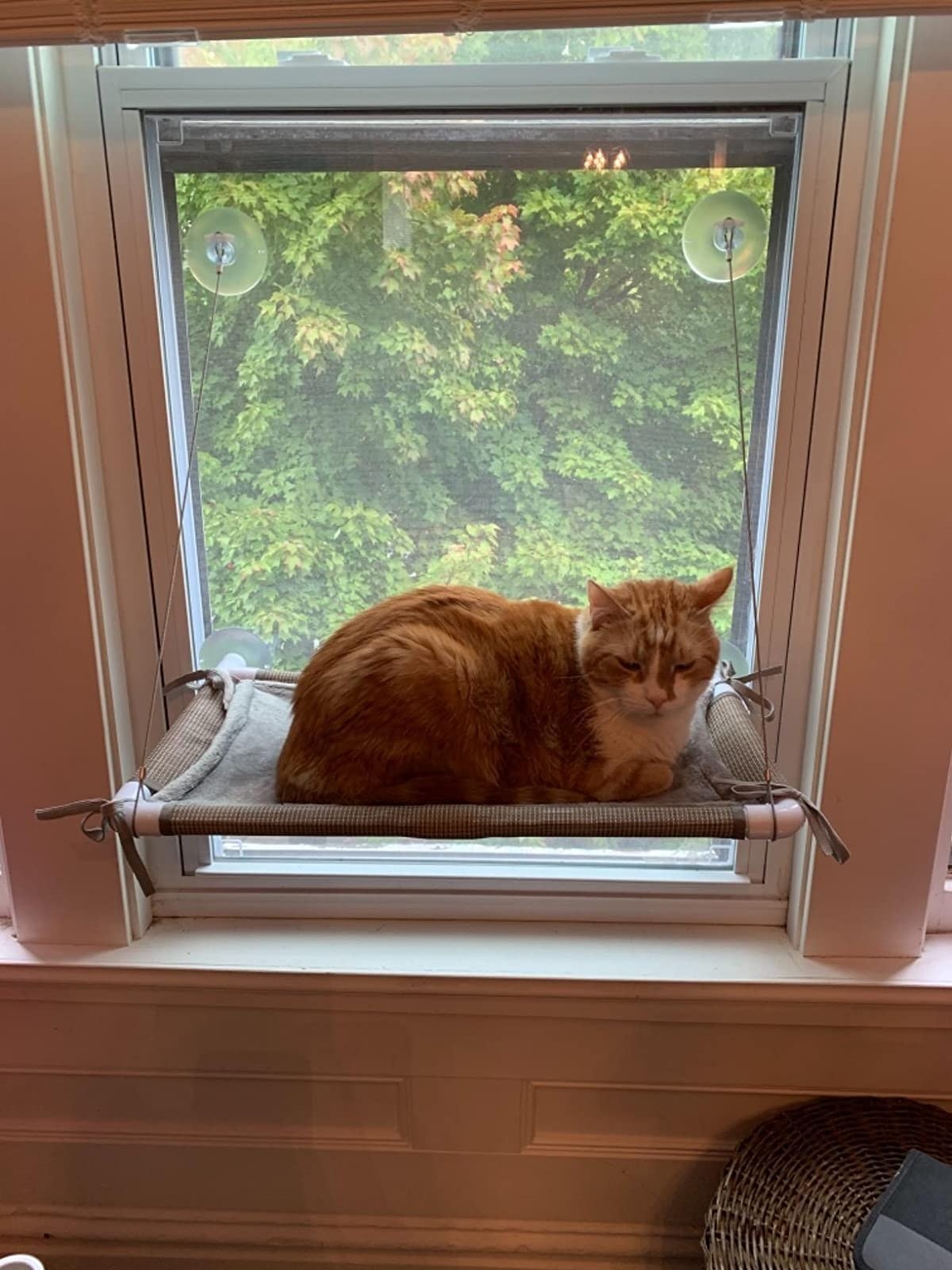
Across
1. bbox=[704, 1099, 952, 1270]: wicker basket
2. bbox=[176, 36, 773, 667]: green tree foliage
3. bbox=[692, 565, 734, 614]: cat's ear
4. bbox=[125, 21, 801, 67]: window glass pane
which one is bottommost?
bbox=[704, 1099, 952, 1270]: wicker basket

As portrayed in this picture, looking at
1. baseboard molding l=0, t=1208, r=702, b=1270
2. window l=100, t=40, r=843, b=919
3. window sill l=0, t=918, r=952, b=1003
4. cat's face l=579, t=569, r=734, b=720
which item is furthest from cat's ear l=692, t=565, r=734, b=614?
baseboard molding l=0, t=1208, r=702, b=1270

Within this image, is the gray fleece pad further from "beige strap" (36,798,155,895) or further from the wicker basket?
the wicker basket

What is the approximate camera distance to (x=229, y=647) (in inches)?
54.4

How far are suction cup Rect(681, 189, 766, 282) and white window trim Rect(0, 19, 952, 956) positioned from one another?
0.12 meters

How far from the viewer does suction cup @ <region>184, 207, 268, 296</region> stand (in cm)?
118

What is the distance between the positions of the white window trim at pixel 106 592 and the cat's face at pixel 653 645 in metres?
0.23

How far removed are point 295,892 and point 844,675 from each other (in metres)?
0.92

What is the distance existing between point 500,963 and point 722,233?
108cm

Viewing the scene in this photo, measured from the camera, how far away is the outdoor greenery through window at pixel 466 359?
1206 millimetres

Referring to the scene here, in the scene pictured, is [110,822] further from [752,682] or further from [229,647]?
[752,682]

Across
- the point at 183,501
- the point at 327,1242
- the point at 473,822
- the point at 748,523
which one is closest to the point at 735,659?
the point at 748,523

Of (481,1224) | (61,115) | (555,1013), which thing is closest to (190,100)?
(61,115)

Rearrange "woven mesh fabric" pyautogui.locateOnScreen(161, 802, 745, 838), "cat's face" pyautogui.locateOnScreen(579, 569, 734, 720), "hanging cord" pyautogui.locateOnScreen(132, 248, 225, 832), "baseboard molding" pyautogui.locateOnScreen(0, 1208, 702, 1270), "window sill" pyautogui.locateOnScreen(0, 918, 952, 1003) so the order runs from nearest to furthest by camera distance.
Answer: "woven mesh fabric" pyautogui.locateOnScreen(161, 802, 745, 838)
"cat's face" pyautogui.locateOnScreen(579, 569, 734, 720)
"hanging cord" pyautogui.locateOnScreen(132, 248, 225, 832)
"window sill" pyautogui.locateOnScreen(0, 918, 952, 1003)
"baseboard molding" pyautogui.locateOnScreen(0, 1208, 702, 1270)

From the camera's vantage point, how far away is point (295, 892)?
1.46 m
